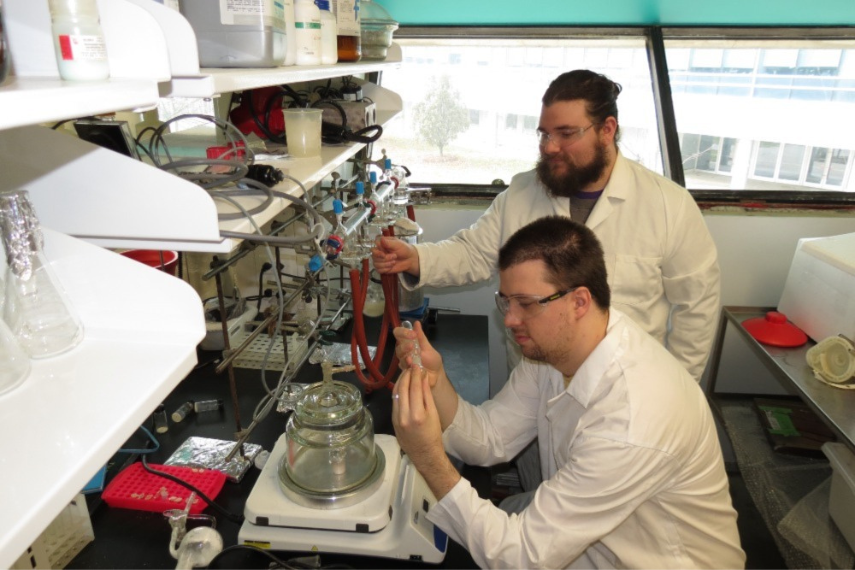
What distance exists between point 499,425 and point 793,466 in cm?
153

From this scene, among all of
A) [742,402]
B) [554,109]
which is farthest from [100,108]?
[742,402]

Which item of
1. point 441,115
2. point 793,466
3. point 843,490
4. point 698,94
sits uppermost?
point 698,94

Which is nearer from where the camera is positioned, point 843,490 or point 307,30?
point 307,30

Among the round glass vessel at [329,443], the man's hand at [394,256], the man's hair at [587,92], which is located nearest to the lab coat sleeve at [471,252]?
the man's hand at [394,256]

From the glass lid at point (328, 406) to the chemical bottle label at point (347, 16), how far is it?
1.05 m

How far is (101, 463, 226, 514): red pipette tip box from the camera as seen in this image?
1.27m

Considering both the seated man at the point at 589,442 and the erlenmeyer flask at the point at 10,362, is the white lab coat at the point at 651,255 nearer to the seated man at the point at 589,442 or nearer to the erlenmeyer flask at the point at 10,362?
the seated man at the point at 589,442

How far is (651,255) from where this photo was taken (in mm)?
2059

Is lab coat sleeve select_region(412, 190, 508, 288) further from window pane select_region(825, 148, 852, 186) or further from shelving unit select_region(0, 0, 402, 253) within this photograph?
window pane select_region(825, 148, 852, 186)

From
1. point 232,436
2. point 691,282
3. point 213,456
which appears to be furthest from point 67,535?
point 691,282

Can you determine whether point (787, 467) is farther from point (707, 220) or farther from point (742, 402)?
point (707, 220)

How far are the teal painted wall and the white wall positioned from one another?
0.97 m

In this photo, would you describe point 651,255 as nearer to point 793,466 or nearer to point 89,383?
point 793,466

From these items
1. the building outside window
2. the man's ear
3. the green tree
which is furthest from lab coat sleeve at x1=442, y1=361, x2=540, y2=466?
the green tree
